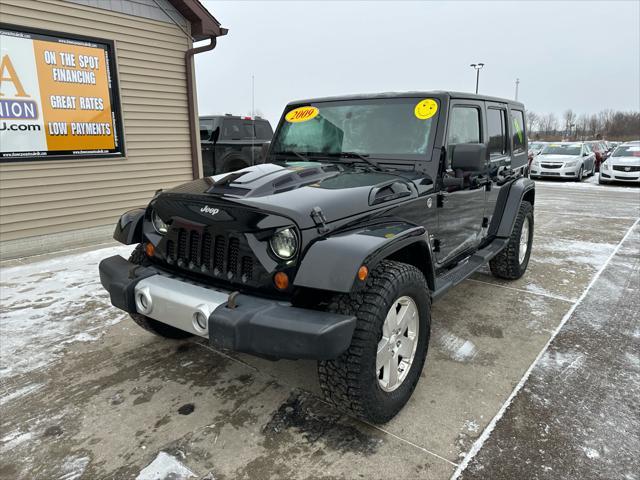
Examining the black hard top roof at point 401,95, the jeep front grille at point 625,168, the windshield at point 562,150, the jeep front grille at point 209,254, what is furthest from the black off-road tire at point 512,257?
the windshield at point 562,150

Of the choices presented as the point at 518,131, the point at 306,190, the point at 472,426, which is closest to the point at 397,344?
the point at 472,426

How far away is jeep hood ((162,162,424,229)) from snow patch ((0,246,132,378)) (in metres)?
1.64

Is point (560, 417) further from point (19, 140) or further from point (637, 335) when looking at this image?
point (19, 140)

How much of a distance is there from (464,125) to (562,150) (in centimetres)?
1684

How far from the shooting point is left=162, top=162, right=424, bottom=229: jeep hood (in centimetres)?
241

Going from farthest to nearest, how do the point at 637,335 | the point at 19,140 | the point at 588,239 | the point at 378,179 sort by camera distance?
the point at 588,239, the point at 19,140, the point at 637,335, the point at 378,179

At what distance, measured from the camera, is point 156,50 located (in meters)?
7.34

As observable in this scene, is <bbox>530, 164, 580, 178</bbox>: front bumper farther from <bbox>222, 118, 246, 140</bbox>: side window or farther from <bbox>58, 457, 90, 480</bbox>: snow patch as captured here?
<bbox>58, 457, 90, 480</bbox>: snow patch

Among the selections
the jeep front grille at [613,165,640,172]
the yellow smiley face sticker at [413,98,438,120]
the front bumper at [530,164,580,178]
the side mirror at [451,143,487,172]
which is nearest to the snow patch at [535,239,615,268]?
the side mirror at [451,143,487,172]

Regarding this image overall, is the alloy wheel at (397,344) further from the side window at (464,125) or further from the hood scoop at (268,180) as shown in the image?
the side window at (464,125)

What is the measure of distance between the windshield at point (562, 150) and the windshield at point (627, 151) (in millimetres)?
→ 1419

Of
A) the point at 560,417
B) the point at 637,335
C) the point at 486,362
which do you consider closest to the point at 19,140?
the point at 486,362

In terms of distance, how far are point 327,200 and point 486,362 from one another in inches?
66.6

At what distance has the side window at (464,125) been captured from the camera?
133 inches
